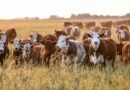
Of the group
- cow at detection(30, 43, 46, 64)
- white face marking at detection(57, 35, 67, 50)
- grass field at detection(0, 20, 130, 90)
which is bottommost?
cow at detection(30, 43, 46, 64)

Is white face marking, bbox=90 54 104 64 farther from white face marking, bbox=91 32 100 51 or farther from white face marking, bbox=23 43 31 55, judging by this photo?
white face marking, bbox=23 43 31 55

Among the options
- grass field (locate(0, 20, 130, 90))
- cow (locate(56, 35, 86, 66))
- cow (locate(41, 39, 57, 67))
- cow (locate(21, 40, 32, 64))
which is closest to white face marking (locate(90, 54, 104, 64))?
cow (locate(56, 35, 86, 66))

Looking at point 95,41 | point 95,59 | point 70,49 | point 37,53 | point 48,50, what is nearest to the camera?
point 95,41

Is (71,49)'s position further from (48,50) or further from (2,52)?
(2,52)

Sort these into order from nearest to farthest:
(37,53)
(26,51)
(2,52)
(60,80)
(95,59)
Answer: (60,80) → (95,59) → (2,52) → (37,53) → (26,51)

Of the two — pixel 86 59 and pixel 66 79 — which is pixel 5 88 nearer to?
pixel 66 79

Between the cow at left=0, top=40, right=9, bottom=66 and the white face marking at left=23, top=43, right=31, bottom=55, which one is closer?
the cow at left=0, top=40, right=9, bottom=66

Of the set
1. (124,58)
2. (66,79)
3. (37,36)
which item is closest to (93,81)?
(66,79)

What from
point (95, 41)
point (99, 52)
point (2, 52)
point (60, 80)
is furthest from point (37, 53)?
point (60, 80)

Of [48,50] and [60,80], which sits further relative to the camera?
[48,50]

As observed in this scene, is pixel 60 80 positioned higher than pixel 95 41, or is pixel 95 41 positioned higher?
pixel 95 41

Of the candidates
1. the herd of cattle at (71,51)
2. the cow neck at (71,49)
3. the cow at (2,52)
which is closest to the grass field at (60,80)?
the herd of cattle at (71,51)

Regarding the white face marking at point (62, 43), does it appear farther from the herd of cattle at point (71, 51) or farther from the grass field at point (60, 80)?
the grass field at point (60, 80)

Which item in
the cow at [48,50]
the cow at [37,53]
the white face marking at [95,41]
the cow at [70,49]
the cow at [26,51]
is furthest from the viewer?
the cow at [26,51]
